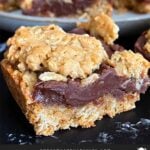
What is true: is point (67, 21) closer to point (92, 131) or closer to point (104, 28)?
point (104, 28)

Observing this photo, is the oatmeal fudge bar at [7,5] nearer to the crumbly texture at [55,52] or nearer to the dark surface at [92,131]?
the crumbly texture at [55,52]

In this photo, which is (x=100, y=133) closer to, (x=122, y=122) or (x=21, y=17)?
(x=122, y=122)

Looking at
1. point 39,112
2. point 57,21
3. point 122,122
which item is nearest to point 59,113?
point 39,112

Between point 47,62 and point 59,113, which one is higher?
point 47,62

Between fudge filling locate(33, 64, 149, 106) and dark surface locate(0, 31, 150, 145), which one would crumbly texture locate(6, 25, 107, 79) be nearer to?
fudge filling locate(33, 64, 149, 106)

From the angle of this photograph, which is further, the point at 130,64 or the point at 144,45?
the point at 144,45

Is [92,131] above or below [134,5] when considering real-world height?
below

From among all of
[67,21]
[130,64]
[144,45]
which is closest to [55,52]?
[130,64]
